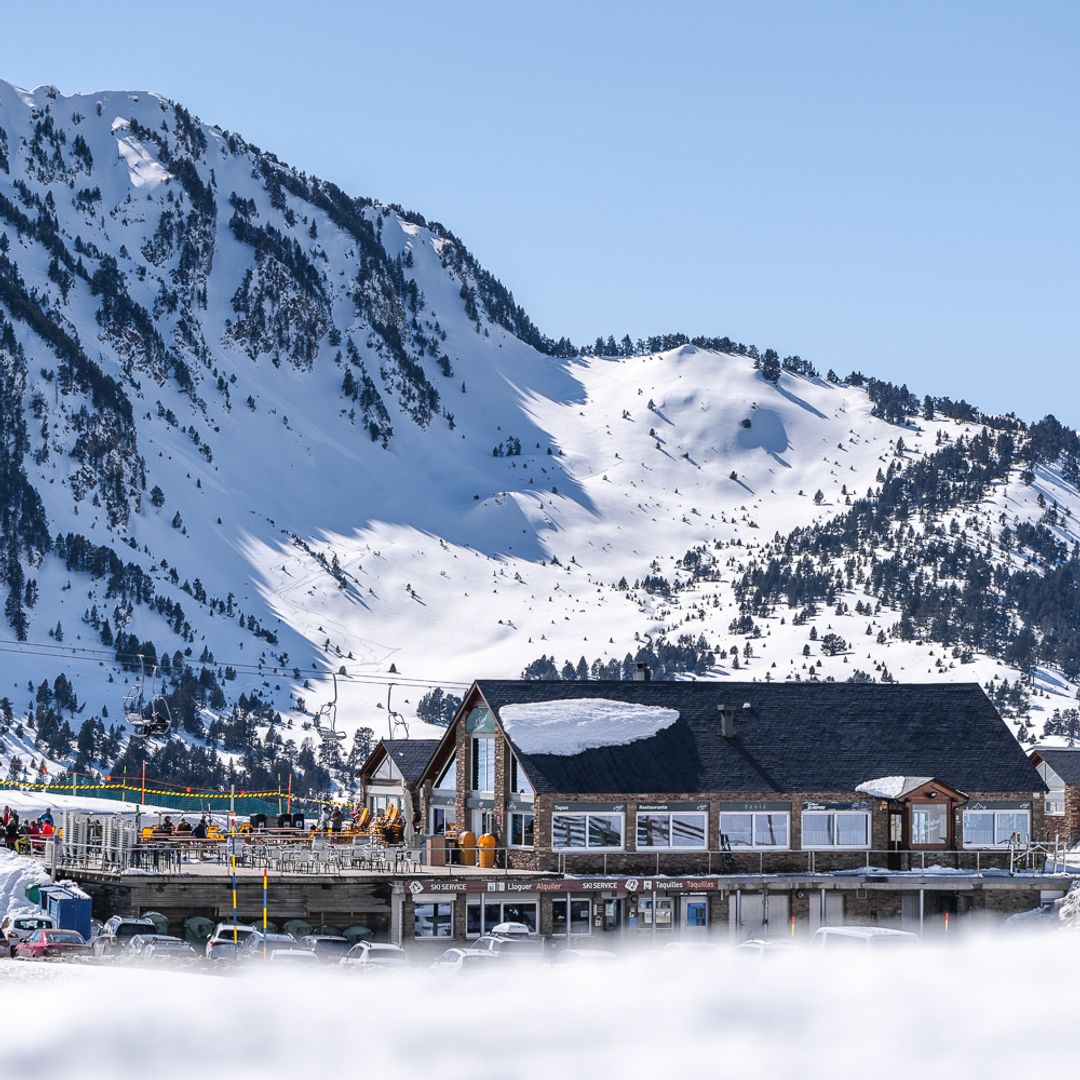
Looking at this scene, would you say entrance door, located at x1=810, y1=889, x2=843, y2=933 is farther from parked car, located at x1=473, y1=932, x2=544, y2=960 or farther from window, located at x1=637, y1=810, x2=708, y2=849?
parked car, located at x1=473, y1=932, x2=544, y2=960

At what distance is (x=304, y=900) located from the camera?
188 feet

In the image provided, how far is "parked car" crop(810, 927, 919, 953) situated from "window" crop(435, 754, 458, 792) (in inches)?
727

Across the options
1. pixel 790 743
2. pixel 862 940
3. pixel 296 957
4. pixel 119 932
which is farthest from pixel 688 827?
pixel 296 957

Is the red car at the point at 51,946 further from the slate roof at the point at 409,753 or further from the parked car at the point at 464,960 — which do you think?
the slate roof at the point at 409,753

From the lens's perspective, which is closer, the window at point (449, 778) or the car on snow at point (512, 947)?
the car on snow at point (512, 947)

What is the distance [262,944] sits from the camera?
47.5 metres

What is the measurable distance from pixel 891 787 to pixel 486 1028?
3813cm

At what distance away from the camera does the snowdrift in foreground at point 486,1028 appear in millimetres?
25047

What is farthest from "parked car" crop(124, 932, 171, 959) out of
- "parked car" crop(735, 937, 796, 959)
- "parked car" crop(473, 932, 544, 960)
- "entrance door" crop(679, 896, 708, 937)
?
"entrance door" crop(679, 896, 708, 937)

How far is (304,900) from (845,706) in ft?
68.3

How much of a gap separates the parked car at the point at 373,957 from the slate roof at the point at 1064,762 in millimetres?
47710

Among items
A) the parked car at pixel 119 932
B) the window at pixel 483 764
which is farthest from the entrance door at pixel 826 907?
the parked car at pixel 119 932

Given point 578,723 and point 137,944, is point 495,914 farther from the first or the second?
point 137,944

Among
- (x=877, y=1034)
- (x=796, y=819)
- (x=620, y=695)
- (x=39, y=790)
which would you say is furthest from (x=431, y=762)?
(x=877, y=1034)
